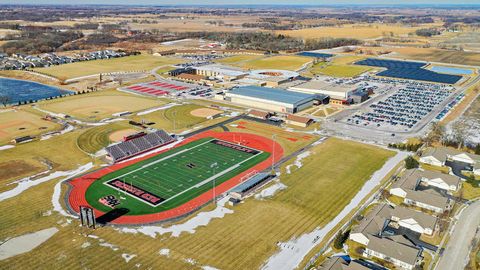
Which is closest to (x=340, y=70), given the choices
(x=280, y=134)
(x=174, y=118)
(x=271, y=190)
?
(x=280, y=134)

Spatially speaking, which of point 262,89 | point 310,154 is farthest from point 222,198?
point 262,89

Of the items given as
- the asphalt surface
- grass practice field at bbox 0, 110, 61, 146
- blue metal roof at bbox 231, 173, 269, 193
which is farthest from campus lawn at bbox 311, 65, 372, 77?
grass practice field at bbox 0, 110, 61, 146

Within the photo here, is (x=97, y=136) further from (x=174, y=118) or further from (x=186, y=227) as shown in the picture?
(x=186, y=227)

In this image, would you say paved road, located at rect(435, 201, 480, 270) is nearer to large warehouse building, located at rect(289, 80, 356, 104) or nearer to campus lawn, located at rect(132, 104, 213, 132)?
campus lawn, located at rect(132, 104, 213, 132)

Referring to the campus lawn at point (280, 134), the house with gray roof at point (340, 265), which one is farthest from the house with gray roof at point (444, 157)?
the house with gray roof at point (340, 265)

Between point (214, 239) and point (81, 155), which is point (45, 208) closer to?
point (81, 155)

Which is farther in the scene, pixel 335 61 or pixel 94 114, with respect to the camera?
pixel 335 61

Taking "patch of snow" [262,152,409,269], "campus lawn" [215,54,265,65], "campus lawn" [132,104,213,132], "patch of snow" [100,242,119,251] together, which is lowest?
"patch of snow" [262,152,409,269]
